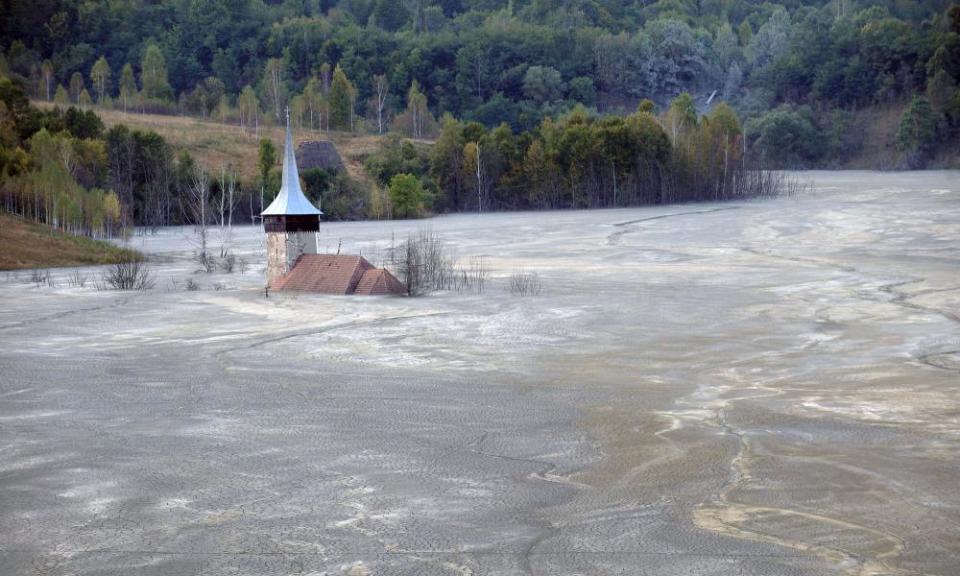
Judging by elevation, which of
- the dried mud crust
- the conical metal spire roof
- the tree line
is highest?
the tree line

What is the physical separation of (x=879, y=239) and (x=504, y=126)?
3987 centimetres

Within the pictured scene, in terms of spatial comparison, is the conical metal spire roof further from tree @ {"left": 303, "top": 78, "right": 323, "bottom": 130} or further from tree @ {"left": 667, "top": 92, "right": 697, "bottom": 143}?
tree @ {"left": 303, "top": 78, "right": 323, "bottom": 130}

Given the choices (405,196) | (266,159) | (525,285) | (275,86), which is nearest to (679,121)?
(405,196)

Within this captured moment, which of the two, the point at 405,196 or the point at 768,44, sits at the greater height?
the point at 768,44

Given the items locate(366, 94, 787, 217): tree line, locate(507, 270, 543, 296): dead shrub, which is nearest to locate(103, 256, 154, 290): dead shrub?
locate(507, 270, 543, 296): dead shrub

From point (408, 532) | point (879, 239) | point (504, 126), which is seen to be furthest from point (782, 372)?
point (504, 126)

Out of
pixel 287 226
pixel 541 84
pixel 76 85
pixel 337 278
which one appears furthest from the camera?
pixel 541 84

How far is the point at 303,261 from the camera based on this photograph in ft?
115

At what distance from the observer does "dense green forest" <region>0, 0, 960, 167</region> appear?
4478 inches

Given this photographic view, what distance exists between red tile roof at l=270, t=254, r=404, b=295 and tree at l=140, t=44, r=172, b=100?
82.9 metres

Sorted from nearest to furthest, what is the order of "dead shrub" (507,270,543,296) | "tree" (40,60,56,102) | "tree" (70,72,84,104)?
"dead shrub" (507,270,543,296)
"tree" (40,60,56,102)
"tree" (70,72,84,104)

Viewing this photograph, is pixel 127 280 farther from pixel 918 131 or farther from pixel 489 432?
pixel 918 131

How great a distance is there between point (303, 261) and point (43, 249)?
1668cm

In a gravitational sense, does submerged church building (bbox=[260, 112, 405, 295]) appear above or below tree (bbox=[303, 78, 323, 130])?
below
